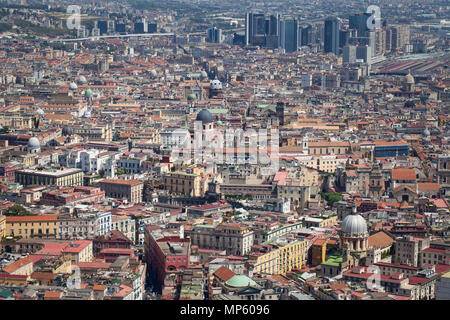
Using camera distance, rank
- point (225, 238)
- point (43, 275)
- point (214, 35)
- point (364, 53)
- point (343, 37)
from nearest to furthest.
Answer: point (43, 275) → point (225, 238) → point (364, 53) → point (343, 37) → point (214, 35)

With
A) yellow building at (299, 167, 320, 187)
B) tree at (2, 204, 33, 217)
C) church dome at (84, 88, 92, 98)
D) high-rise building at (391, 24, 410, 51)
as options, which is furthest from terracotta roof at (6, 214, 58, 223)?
high-rise building at (391, 24, 410, 51)

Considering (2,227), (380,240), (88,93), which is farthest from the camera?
(88,93)

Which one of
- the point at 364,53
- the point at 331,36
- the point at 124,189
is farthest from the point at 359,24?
the point at 124,189

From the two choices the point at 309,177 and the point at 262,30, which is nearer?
the point at 309,177

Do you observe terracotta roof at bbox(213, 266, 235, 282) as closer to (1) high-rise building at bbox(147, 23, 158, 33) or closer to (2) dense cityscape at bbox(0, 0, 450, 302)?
(2) dense cityscape at bbox(0, 0, 450, 302)

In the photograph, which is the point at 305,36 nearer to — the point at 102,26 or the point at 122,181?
the point at 102,26
